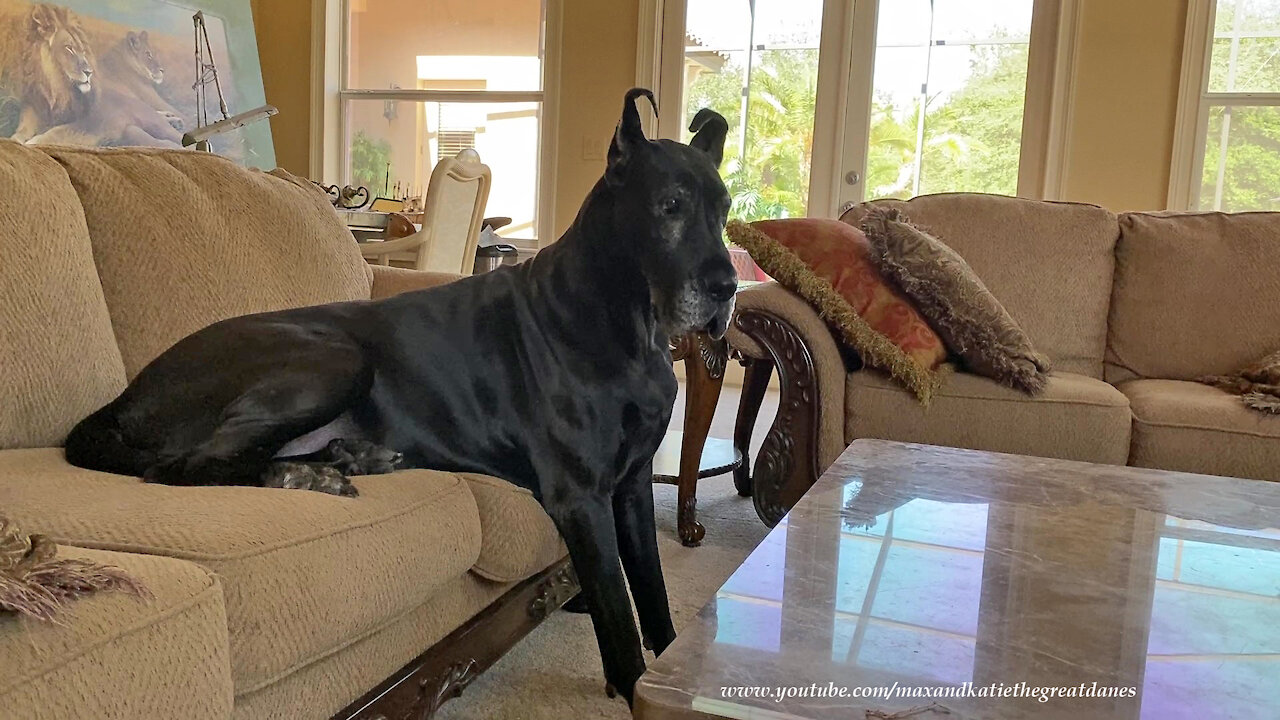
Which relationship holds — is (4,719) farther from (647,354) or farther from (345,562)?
(647,354)

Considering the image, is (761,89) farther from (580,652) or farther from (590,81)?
(580,652)

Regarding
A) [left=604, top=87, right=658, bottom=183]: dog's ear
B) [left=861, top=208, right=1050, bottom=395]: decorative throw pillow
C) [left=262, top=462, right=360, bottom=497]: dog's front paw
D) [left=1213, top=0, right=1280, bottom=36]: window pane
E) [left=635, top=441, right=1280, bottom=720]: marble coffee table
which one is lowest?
[left=635, top=441, right=1280, bottom=720]: marble coffee table

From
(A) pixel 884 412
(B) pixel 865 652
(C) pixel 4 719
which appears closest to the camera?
(C) pixel 4 719

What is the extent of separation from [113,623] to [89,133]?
4.09 m

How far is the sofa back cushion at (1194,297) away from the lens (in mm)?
2701

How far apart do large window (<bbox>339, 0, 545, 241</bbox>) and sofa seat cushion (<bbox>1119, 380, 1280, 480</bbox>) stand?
148 inches

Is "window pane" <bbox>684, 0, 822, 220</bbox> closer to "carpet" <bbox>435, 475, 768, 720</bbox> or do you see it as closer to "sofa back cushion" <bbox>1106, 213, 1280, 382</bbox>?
"sofa back cushion" <bbox>1106, 213, 1280, 382</bbox>

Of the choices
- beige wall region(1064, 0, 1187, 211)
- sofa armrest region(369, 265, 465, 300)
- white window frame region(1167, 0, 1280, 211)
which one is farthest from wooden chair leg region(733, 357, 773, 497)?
white window frame region(1167, 0, 1280, 211)

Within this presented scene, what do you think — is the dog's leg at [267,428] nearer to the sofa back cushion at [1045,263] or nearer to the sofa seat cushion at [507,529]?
the sofa seat cushion at [507,529]

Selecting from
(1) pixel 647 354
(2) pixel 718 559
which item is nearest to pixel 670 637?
(1) pixel 647 354

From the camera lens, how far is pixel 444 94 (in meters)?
5.57

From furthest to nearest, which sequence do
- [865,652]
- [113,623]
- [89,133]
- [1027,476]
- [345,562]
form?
[89,133], [1027,476], [345,562], [865,652], [113,623]

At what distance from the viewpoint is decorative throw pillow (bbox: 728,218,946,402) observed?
89.3 inches

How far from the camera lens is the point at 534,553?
1511 mm
